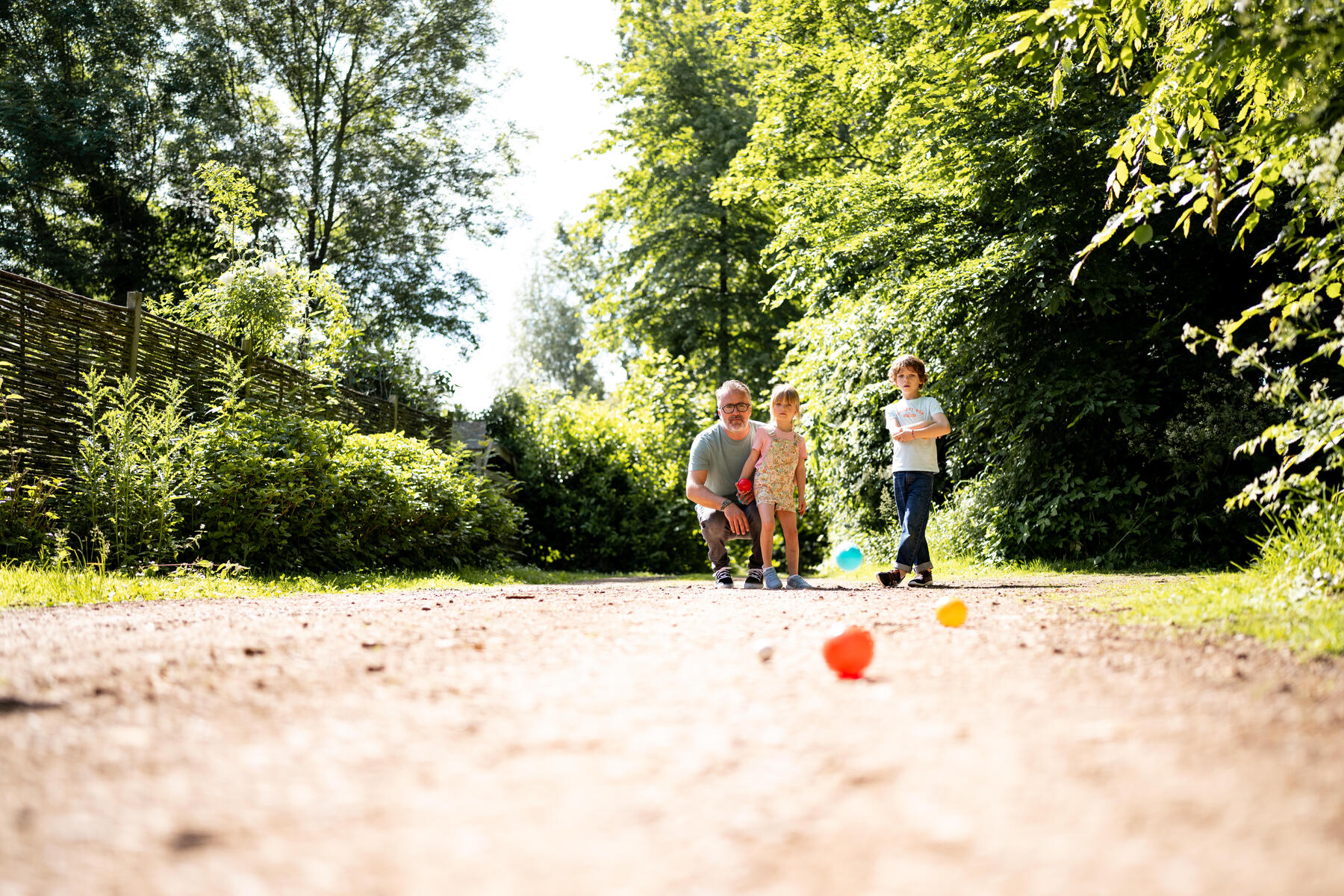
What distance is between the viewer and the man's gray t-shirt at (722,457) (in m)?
7.61

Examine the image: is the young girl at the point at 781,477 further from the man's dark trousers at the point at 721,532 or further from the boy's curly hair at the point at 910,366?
the boy's curly hair at the point at 910,366

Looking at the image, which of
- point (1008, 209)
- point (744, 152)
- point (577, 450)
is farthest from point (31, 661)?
point (744, 152)

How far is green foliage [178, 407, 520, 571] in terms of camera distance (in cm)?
752

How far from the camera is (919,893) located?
1305 mm

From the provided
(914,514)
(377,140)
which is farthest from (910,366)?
(377,140)

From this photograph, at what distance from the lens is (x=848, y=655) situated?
9.05 ft

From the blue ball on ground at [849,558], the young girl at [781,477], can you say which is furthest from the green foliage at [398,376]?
the young girl at [781,477]

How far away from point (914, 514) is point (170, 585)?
5.13m

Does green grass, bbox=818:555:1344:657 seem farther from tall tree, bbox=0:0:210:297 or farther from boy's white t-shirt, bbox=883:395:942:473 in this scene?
tall tree, bbox=0:0:210:297

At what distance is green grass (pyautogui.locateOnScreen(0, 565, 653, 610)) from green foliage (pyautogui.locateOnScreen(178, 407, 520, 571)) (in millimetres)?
424

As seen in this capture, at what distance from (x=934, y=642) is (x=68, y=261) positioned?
76.1 ft

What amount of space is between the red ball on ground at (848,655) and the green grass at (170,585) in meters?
4.20

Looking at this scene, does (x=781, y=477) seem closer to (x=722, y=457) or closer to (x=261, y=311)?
(x=722, y=457)

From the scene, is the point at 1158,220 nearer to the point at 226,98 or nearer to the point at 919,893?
the point at 919,893
